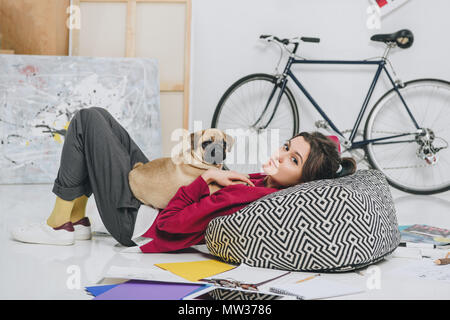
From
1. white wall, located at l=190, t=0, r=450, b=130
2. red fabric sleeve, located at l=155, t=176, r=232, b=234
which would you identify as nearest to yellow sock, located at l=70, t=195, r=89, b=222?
red fabric sleeve, located at l=155, t=176, r=232, b=234

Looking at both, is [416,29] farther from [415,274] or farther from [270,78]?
[415,274]

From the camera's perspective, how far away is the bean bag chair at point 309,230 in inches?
50.3

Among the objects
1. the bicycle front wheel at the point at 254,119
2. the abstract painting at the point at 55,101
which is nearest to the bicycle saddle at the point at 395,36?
the bicycle front wheel at the point at 254,119

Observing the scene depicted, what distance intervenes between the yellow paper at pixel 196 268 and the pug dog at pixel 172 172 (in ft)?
0.82

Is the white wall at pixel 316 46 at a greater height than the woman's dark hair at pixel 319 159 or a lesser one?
greater

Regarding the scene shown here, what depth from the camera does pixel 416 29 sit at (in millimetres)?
3650

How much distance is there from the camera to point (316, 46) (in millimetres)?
3691

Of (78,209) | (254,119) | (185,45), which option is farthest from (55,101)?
(78,209)

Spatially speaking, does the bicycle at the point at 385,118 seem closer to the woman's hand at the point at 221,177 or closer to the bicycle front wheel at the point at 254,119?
the bicycle front wheel at the point at 254,119

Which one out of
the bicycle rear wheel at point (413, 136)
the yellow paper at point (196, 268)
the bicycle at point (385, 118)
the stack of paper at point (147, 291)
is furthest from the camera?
the bicycle rear wheel at point (413, 136)

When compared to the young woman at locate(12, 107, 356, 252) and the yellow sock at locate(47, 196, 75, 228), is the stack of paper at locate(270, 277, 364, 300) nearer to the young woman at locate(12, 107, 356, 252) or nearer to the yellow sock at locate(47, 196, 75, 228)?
the young woman at locate(12, 107, 356, 252)

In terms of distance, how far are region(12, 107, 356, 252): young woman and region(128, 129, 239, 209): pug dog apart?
1.5 inches

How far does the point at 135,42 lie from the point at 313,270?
9.06 ft

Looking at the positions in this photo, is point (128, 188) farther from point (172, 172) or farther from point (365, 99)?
point (365, 99)
